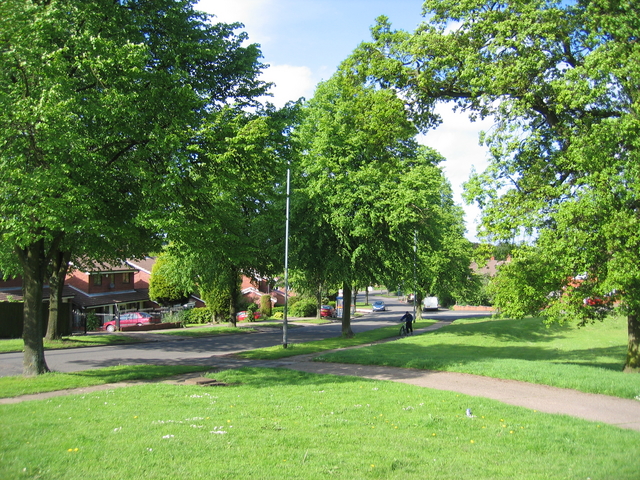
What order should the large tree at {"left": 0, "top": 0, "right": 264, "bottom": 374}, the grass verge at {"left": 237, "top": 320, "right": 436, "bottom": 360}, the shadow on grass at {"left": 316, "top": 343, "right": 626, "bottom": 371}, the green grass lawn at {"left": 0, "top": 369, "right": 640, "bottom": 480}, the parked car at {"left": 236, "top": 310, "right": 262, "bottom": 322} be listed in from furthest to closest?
1. the parked car at {"left": 236, "top": 310, "right": 262, "bottom": 322}
2. the grass verge at {"left": 237, "top": 320, "right": 436, "bottom": 360}
3. the shadow on grass at {"left": 316, "top": 343, "right": 626, "bottom": 371}
4. the large tree at {"left": 0, "top": 0, "right": 264, "bottom": 374}
5. the green grass lawn at {"left": 0, "top": 369, "right": 640, "bottom": 480}

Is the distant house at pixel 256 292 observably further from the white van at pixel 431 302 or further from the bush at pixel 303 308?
the white van at pixel 431 302

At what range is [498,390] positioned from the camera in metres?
12.1

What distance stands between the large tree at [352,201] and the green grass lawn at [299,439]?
50.2 ft

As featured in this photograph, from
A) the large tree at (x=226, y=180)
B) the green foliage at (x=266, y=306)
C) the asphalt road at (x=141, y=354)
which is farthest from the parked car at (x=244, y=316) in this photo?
the large tree at (x=226, y=180)

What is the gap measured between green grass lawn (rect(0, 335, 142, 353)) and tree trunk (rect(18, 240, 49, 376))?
8760 mm

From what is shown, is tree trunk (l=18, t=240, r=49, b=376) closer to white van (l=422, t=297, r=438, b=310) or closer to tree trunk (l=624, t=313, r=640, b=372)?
tree trunk (l=624, t=313, r=640, b=372)

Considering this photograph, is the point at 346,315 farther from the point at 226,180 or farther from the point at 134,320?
the point at 226,180

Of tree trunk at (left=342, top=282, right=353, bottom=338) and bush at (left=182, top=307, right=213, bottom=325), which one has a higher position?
tree trunk at (left=342, top=282, right=353, bottom=338)

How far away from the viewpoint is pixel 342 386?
1218 centimetres

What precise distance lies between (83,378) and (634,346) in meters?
16.2

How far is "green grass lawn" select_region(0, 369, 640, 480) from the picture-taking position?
5.79 metres

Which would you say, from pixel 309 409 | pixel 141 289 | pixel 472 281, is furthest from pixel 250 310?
pixel 309 409

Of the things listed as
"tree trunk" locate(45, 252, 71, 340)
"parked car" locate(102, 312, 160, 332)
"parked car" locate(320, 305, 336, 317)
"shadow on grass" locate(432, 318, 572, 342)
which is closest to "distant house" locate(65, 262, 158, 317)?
"parked car" locate(102, 312, 160, 332)

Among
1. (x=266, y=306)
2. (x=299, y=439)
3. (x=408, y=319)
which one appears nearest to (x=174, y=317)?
(x=266, y=306)
